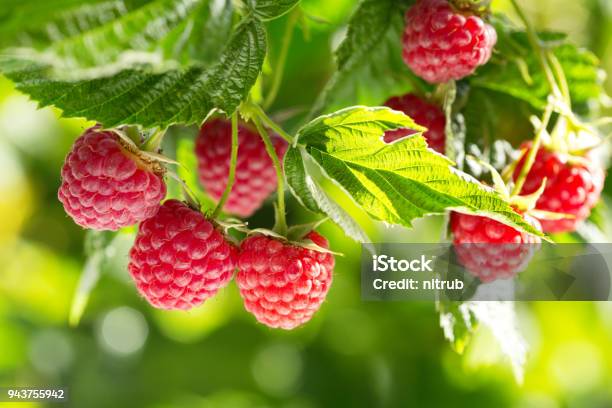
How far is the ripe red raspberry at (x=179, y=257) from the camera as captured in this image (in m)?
0.73

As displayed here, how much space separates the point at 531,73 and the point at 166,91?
484mm

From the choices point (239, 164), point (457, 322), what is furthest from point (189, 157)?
point (457, 322)

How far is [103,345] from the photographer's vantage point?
2082mm

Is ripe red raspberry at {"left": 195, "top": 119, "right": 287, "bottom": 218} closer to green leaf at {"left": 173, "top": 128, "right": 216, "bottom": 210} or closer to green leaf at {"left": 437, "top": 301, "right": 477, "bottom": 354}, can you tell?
green leaf at {"left": 173, "top": 128, "right": 216, "bottom": 210}

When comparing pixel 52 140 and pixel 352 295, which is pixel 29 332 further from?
pixel 352 295

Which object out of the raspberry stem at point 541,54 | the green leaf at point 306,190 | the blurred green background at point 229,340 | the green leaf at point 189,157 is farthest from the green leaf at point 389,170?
the blurred green background at point 229,340

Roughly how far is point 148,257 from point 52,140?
1414mm

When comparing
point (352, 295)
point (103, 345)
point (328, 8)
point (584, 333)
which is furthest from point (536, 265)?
point (103, 345)

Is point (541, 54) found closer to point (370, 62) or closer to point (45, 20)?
point (370, 62)

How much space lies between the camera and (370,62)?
2.77 feet

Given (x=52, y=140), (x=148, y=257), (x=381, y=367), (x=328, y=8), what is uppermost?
(x=328, y=8)

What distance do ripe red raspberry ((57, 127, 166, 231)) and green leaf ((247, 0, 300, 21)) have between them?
0.18 m

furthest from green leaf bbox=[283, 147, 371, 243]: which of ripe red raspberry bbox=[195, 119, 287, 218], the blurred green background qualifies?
the blurred green background

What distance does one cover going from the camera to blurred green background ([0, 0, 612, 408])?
1996 millimetres
